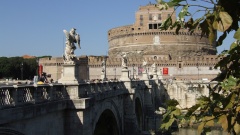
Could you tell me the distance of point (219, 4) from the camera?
3158 millimetres

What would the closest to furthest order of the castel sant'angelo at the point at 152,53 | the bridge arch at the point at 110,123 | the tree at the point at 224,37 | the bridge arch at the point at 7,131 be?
the tree at the point at 224,37 → the bridge arch at the point at 7,131 → the bridge arch at the point at 110,123 → the castel sant'angelo at the point at 152,53

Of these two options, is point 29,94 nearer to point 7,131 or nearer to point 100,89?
point 7,131

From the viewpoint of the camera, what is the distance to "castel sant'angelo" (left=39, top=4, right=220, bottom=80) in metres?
73.4

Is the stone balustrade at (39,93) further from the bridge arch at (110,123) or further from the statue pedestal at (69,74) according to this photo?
the bridge arch at (110,123)

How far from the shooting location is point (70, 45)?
13.0m

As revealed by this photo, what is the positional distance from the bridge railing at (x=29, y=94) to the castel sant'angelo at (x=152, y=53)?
57.5 metres

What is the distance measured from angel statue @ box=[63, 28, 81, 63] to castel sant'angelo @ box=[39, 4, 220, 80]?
5603 cm

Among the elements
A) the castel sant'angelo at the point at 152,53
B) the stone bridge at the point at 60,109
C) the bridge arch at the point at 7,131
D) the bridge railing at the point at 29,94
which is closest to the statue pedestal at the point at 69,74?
the stone bridge at the point at 60,109

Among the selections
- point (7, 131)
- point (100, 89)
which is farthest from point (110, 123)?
point (7, 131)

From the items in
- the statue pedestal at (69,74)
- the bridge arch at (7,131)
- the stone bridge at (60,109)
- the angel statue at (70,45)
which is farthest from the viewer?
the angel statue at (70,45)

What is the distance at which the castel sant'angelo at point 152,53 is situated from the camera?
241 feet

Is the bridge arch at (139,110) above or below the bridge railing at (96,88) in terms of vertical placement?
below

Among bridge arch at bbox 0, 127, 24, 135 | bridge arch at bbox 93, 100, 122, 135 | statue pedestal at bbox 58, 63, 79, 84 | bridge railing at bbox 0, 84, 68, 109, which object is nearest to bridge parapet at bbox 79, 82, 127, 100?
statue pedestal at bbox 58, 63, 79, 84

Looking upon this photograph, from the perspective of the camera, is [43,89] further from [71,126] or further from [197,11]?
[197,11]
